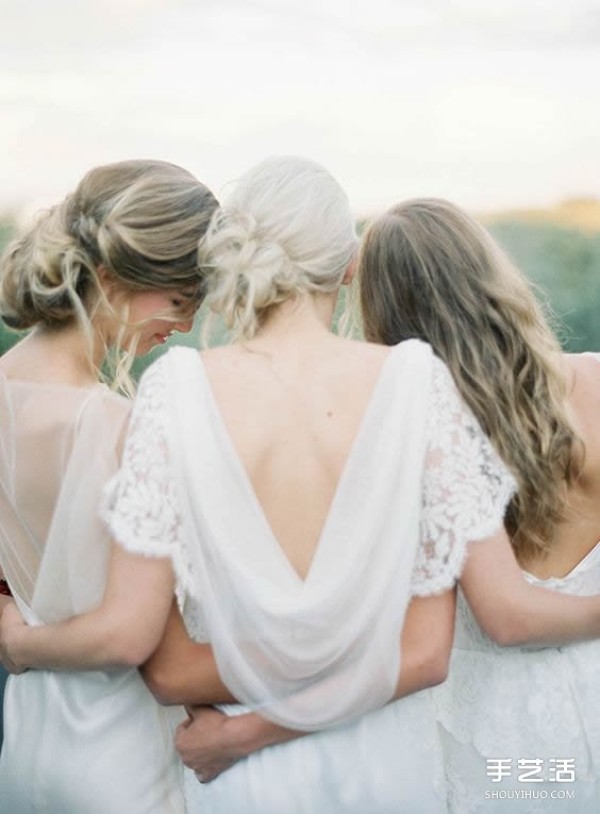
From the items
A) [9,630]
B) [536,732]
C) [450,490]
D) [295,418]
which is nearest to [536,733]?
[536,732]

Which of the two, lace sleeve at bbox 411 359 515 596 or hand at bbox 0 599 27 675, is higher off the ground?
lace sleeve at bbox 411 359 515 596

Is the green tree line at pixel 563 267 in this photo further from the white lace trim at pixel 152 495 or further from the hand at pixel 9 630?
the white lace trim at pixel 152 495

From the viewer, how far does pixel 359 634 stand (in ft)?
8.30

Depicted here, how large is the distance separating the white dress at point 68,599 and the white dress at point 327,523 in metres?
0.16

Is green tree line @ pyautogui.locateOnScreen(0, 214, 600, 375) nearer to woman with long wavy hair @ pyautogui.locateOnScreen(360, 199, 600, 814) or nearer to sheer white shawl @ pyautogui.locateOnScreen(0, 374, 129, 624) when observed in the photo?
woman with long wavy hair @ pyautogui.locateOnScreen(360, 199, 600, 814)

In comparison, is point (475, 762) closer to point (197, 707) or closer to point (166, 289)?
point (197, 707)

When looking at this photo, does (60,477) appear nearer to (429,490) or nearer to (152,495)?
(152,495)

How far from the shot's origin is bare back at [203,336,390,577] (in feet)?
7.98

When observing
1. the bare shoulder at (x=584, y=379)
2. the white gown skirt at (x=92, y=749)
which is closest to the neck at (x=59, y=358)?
the white gown skirt at (x=92, y=749)

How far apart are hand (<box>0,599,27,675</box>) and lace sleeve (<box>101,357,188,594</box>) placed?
44 centimetres

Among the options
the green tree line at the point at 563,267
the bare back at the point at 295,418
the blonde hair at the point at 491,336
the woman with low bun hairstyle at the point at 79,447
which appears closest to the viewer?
the bare back at the point at 295,418

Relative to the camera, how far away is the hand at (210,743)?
2621 millimetres

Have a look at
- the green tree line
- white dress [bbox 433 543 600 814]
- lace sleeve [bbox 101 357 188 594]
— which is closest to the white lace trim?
lace sleeve [bbox 101 357 188 594]

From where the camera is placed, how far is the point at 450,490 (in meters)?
2.52
